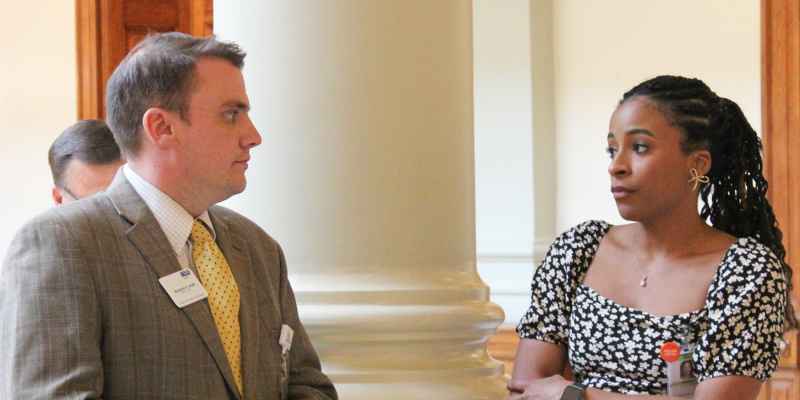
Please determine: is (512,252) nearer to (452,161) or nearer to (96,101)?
(96,101)

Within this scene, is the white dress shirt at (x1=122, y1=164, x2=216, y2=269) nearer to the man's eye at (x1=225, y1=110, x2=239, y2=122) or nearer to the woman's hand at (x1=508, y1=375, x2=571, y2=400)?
the man's eye at (x1=225, y1=110, x2=239, y2=122)

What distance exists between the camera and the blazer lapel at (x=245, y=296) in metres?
2.39

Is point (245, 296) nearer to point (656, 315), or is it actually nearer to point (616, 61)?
point (656, 315)

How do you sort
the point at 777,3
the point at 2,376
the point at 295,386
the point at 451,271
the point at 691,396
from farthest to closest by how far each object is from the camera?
the point at 777,3 < the point at 451,271 < the point at 691,396 < the point at 295,386 < the point at 2,376

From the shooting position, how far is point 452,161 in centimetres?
295

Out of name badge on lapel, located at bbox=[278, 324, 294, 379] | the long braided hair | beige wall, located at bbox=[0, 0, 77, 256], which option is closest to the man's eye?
name badge on lapel, located at bbox=[278, 324, 294, 379]

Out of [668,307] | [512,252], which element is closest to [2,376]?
[668,307]

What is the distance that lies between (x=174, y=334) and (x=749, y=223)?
Answer: 138 centimetres

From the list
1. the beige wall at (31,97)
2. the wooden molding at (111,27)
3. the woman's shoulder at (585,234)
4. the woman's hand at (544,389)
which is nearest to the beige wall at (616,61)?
the wooden molding at (111,27)

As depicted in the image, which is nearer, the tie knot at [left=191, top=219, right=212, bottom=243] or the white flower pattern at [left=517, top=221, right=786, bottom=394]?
the tie knot at [left=191, top=219, right=212, bottom=243]

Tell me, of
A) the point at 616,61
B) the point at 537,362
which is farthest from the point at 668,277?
the point at 616,61

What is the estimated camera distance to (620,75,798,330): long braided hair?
286 cm

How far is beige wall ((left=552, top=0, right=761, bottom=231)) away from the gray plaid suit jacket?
13.4 ft

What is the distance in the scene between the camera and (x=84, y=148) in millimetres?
3896
